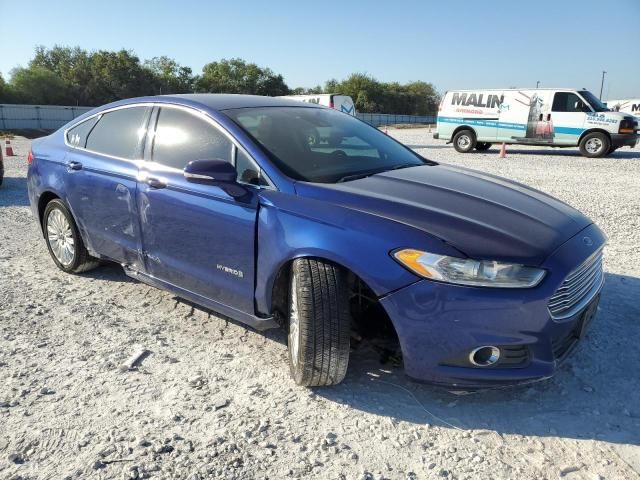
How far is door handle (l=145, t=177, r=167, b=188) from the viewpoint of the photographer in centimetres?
327

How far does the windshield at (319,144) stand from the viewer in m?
2.99

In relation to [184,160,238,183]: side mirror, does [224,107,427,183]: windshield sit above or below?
above

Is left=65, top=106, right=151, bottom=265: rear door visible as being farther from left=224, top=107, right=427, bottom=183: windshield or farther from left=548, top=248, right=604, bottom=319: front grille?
left=548, top=248, right=604, bottom=319: front grille

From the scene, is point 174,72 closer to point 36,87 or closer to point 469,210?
point 36,87

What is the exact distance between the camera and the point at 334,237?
2.45 metres

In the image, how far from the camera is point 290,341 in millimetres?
2828

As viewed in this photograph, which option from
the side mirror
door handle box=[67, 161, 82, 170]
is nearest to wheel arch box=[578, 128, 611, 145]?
door handle box=[67, 161, 82, 170]

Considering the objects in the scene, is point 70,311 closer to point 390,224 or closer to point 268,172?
point 268,172

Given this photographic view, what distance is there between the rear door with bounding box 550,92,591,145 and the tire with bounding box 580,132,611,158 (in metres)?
0.25

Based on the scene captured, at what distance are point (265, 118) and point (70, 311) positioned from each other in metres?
2.07

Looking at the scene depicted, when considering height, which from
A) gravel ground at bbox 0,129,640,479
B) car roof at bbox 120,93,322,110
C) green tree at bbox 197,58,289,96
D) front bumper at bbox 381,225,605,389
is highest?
green tree at bbox 197,58,289,96

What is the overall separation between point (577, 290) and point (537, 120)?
15.1 metres

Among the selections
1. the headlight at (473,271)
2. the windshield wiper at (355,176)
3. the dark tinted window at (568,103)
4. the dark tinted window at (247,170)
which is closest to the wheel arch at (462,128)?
the dark tinted window at (568,103)

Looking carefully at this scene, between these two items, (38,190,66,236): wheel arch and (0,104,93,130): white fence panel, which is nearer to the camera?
(38,190,66,236): wheel arch
